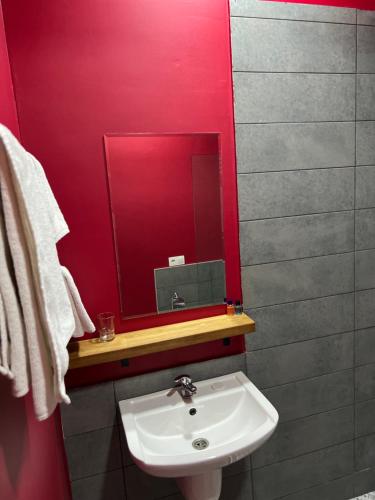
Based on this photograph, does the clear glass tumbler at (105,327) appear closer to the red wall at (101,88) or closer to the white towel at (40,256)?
the red wall at (101,88)

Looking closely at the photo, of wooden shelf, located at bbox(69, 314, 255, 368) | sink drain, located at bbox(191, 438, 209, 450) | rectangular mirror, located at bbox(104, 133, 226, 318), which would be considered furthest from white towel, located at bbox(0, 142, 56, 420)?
sink drain, located at bbox(191, 438, 209, 450)

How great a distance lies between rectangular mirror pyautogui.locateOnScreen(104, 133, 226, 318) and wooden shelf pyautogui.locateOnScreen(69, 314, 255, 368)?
0.10 metres

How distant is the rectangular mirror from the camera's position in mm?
1473

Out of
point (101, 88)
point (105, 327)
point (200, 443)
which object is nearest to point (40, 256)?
point (105, 327)

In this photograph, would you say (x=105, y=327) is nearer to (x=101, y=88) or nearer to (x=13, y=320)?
(x=13, y=320)

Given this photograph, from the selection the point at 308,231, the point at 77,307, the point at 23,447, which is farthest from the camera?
the point at 308,231

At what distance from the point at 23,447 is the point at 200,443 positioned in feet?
2.51

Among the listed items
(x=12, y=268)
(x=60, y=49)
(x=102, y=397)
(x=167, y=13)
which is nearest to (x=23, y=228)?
(x=12, y=268)

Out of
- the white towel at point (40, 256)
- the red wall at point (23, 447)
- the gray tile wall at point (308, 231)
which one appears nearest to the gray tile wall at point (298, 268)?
the gray tile wall at point (308, 231)

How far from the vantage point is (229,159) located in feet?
5.16

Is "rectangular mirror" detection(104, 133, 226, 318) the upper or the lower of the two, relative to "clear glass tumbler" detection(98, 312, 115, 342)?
upper

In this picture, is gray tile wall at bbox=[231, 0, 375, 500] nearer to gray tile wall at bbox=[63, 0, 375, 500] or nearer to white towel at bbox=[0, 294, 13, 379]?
gray tile wall at bbox=[63, 0, 375, 500]

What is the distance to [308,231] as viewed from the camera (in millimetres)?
1717

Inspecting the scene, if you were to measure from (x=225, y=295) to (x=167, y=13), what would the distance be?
1253 millimetres
